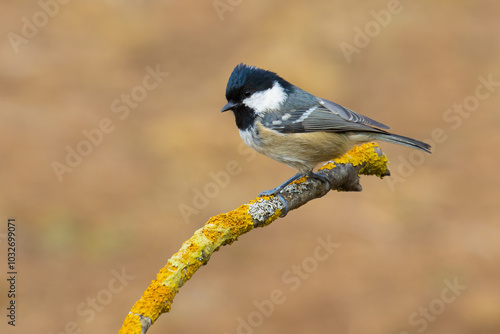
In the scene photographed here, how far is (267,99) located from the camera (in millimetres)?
4309

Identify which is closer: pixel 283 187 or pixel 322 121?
pixel 283 187

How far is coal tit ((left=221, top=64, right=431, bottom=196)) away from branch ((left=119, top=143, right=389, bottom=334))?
0.11 m

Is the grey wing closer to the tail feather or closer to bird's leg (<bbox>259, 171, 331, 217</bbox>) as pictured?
the tail feather

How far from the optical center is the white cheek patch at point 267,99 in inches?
167

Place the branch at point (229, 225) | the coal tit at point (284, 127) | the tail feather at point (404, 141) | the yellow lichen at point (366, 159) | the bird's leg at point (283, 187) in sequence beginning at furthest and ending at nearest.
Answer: the yellow lichen at point (366, 159) → the coal tit at point (284, 127) → the tail feather at point (404, 141) → the bird's leg at point (283, 187) → the branch at point (229, 225)

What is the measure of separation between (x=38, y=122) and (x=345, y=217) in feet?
15.0

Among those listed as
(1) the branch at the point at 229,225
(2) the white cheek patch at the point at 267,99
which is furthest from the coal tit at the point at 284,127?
(1) the branch at the point at 229,225

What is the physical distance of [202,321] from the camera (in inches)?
279

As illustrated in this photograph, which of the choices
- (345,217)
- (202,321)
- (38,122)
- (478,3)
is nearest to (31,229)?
(38,122)

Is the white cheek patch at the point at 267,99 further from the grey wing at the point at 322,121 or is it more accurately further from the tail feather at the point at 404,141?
the tail feather at the point at 404,141

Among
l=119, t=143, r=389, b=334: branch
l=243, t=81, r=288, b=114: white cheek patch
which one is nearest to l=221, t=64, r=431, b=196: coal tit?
l=243, t=81, r=288, b=114: white cheek patch

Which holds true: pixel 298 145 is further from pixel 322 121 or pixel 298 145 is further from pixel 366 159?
pixel 366 159

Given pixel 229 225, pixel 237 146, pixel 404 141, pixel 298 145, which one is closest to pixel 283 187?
pixel 298 145

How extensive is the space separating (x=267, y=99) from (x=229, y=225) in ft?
4.41
